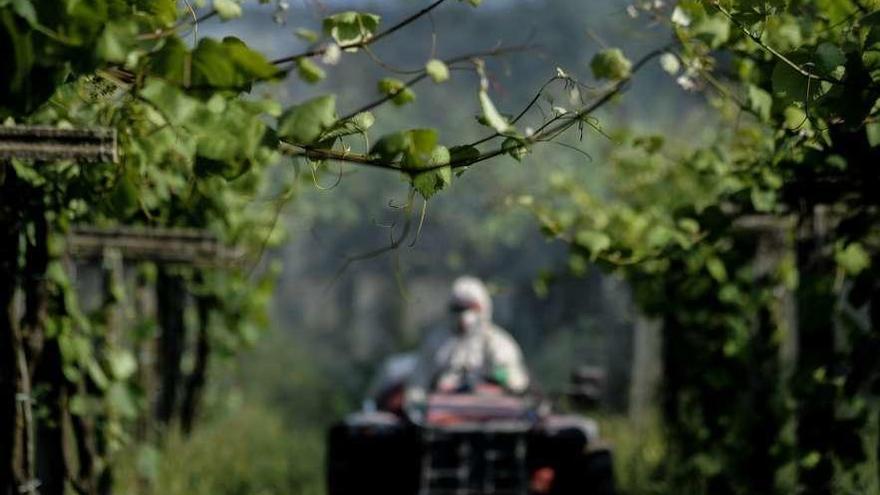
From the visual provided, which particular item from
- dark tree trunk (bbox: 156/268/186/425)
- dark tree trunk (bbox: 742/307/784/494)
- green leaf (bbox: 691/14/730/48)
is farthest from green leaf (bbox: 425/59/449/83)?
dark tree trunk (bbox: 156/268/186/425)

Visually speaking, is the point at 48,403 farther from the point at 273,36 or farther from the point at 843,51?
the point at 273,36

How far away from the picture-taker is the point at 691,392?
824 cm

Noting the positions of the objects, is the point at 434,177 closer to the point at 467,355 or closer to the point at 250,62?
the point at 250,62

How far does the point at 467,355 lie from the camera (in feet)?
29.2

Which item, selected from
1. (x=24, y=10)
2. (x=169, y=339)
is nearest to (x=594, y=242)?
(x=24, y=10)

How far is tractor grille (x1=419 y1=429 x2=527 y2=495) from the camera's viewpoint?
7.26m

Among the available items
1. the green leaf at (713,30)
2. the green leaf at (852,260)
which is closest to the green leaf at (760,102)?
the green leaf at (713,30)

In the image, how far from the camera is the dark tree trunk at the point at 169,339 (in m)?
9.98

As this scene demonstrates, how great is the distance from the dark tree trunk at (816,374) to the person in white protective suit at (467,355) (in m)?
3.28

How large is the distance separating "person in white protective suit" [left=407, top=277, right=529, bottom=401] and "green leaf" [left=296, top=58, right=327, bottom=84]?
5.36 metres

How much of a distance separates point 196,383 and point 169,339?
49cm

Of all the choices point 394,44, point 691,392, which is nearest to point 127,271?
point 691,392

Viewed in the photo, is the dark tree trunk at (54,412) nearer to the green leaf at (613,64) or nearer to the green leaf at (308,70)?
the green leaf at (308,70)

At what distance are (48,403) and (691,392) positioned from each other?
4676 millimetres
